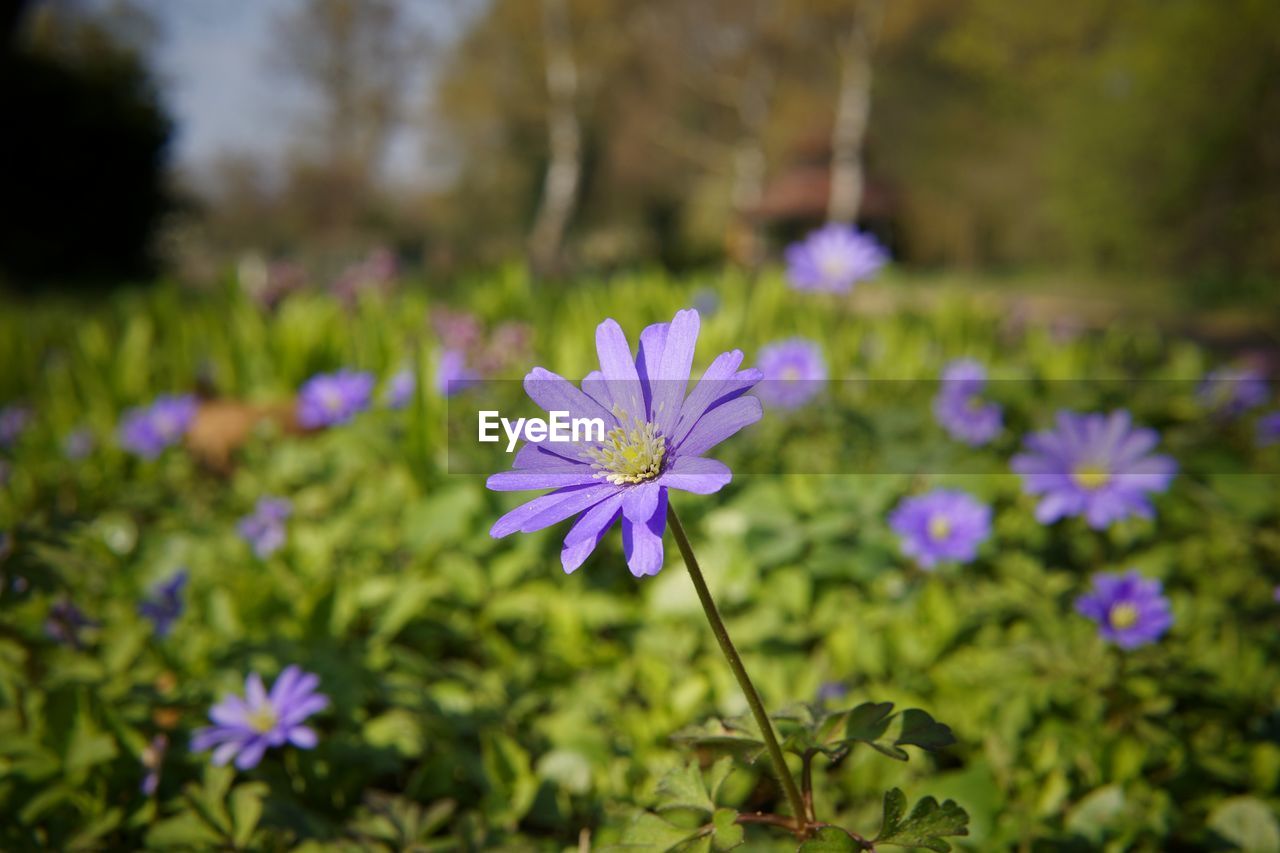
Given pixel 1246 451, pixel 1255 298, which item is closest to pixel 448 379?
pixel 1246 451

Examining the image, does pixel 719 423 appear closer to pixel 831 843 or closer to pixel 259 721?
pixel 831 843

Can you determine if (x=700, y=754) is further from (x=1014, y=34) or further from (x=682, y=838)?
(x=1014, y=34)

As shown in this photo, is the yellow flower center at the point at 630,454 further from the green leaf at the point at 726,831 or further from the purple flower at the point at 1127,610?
the purple flower at the point at 1127,610

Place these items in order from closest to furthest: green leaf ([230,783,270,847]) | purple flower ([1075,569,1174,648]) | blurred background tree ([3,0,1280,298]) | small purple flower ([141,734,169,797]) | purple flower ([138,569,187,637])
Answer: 1. green leaf ([230,783,270,847])
2. small purple flower ([141,734,169,797])
3. purple flower ([1075,569,1174,648])
4. purple flower ([138,569,187,637])
5. blurred background tree ([3,0,1280,298])

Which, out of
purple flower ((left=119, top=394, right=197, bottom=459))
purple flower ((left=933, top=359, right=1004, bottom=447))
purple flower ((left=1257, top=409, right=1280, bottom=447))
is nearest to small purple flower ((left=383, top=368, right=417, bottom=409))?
purple flower ((left=119, top=394, right=197, bottom=459))

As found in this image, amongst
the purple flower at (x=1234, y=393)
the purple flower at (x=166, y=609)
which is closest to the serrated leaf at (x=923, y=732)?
the purple flower at (x=166, y=609)

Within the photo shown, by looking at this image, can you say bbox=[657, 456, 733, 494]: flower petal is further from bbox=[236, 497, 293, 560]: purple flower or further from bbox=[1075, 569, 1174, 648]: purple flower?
bbox=[236, 497, 293, 560]: purple flower
